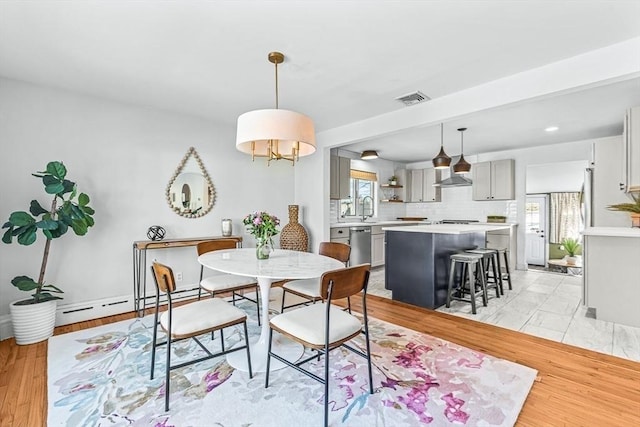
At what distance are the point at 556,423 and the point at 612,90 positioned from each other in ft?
11.1

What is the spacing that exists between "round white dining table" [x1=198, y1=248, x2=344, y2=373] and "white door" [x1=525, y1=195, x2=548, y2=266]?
514 cm

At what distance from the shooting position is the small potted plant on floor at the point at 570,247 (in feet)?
18.8

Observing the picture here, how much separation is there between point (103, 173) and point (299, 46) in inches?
103

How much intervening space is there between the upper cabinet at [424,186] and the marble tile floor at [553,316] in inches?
106

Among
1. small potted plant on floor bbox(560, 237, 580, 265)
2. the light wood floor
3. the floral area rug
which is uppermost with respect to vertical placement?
small potted plant on floor bbox(560, 237, 580, 265)

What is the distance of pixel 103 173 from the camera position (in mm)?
3344

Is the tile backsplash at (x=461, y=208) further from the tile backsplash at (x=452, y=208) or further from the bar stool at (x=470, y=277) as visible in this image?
the bar stool at (x=470, y=277)

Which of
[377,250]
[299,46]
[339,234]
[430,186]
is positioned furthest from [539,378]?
[430,186]

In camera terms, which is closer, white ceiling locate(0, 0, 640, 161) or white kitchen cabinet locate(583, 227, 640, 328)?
white ceiling locate(0, 0, 640, 161)

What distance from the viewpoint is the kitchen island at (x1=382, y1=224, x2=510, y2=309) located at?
3529 mm

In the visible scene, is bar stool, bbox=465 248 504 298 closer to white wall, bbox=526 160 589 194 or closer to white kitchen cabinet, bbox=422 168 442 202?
white wall, bbox=526 160 589 194

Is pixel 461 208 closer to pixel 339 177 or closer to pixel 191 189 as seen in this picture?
pixel 339 177

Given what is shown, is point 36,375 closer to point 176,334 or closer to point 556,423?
point 176,334

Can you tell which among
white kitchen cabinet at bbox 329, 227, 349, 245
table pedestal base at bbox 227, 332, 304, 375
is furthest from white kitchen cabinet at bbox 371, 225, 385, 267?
table pedestal base at bbox 227, 332, 304, 375
